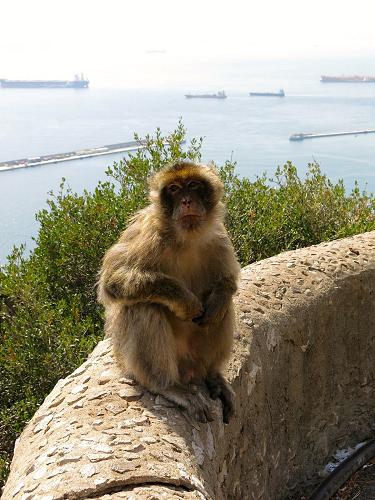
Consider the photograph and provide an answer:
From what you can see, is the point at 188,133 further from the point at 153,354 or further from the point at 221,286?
the point at 153,354

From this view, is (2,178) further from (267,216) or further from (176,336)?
(176,336)

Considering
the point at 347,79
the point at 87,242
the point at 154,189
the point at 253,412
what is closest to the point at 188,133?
the point at 87,242

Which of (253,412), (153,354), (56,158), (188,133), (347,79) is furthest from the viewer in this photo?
(347,79)

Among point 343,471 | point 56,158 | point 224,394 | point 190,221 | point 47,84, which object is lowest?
point 343,471

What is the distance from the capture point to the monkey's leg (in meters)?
3.35

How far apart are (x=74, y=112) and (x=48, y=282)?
137 feet

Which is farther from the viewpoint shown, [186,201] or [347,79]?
[347,79]

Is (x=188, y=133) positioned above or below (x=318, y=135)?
above

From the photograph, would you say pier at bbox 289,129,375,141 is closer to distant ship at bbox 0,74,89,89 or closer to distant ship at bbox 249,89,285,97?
distant ship at bbox 249,89,285,97

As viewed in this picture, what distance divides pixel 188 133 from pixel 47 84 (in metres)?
49.1

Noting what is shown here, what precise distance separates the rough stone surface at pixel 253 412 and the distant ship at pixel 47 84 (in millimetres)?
72901

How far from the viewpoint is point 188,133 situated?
3102 cm

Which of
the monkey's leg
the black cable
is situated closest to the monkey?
the monkey's leg

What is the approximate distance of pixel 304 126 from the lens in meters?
42.8
